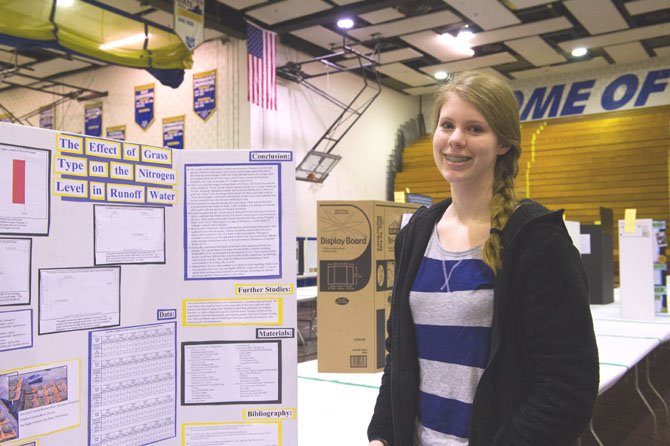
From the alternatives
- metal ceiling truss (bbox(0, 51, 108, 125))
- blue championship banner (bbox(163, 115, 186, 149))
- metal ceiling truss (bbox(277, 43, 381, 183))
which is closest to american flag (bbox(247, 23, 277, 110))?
metal ceiling truss (bbox(277, 43, 381, 183))

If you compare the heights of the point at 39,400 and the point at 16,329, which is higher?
the point at 16,329

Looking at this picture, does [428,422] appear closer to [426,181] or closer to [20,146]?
[20,146]

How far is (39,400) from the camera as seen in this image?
3.34ft

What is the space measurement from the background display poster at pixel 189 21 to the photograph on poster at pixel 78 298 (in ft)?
16.8

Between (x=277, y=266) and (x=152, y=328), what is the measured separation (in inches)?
11.0

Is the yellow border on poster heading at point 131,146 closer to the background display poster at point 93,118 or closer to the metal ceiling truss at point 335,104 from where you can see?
the metal ceiling truss at point 335,104

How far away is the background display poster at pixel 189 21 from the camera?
18.9 feet

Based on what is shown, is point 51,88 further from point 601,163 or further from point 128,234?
point 128,234

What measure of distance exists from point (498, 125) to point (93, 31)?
4.97 metres

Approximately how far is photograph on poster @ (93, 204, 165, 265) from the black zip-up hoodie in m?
0.68

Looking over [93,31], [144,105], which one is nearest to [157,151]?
[93,31]

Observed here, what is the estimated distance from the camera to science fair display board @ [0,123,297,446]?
1013 mm

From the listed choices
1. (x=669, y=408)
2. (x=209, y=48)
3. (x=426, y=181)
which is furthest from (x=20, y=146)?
(x=426, y=181)

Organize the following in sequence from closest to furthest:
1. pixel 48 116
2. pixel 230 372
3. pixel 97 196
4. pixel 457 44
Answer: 1. pixel 97 196
2. pixel 230 372
3. pixel 457 44
4. pixel 48 116
